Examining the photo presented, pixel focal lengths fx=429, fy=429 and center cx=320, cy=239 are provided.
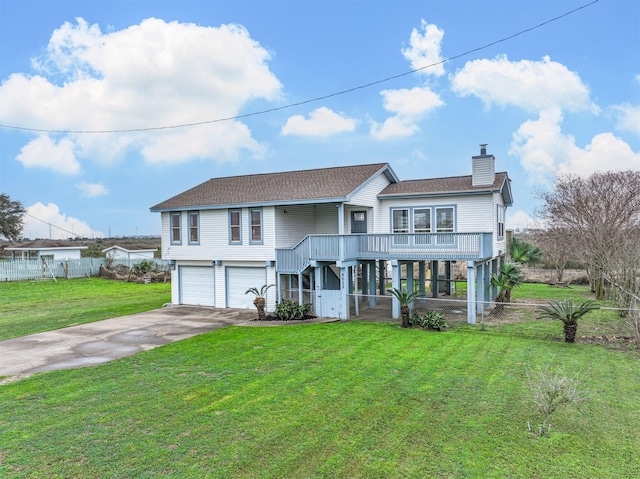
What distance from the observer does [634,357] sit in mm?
10891

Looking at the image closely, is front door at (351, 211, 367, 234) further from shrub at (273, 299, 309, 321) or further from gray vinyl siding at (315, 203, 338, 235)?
shrub at (273, 299, 309, 321)

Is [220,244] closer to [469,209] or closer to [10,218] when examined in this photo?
[469,209]

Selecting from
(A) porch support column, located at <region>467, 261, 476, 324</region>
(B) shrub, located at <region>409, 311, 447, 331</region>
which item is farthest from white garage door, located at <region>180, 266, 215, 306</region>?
(A) porch support column, located at <region>467, 261, 476, 324</region>

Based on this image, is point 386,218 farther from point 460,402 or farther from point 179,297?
point 460,402

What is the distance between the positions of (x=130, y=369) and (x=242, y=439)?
507cm

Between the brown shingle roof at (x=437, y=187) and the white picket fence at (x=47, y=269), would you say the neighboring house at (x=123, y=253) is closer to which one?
the white picket fence at (x=47, y=269)

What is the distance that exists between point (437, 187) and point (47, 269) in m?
32.1

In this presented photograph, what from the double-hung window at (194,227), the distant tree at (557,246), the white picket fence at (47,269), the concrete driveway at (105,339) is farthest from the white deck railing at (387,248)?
the white picket fence at (47,269)

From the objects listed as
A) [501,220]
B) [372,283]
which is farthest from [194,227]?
[501,220]

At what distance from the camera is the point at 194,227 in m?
20.4

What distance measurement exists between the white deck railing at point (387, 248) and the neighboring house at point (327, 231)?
0.13 ft

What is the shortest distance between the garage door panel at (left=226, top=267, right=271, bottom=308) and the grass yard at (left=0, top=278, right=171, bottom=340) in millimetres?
4148

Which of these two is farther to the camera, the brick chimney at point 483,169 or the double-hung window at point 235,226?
the double-hung window at point 235,226

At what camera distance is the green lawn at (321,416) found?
5.78 metres
